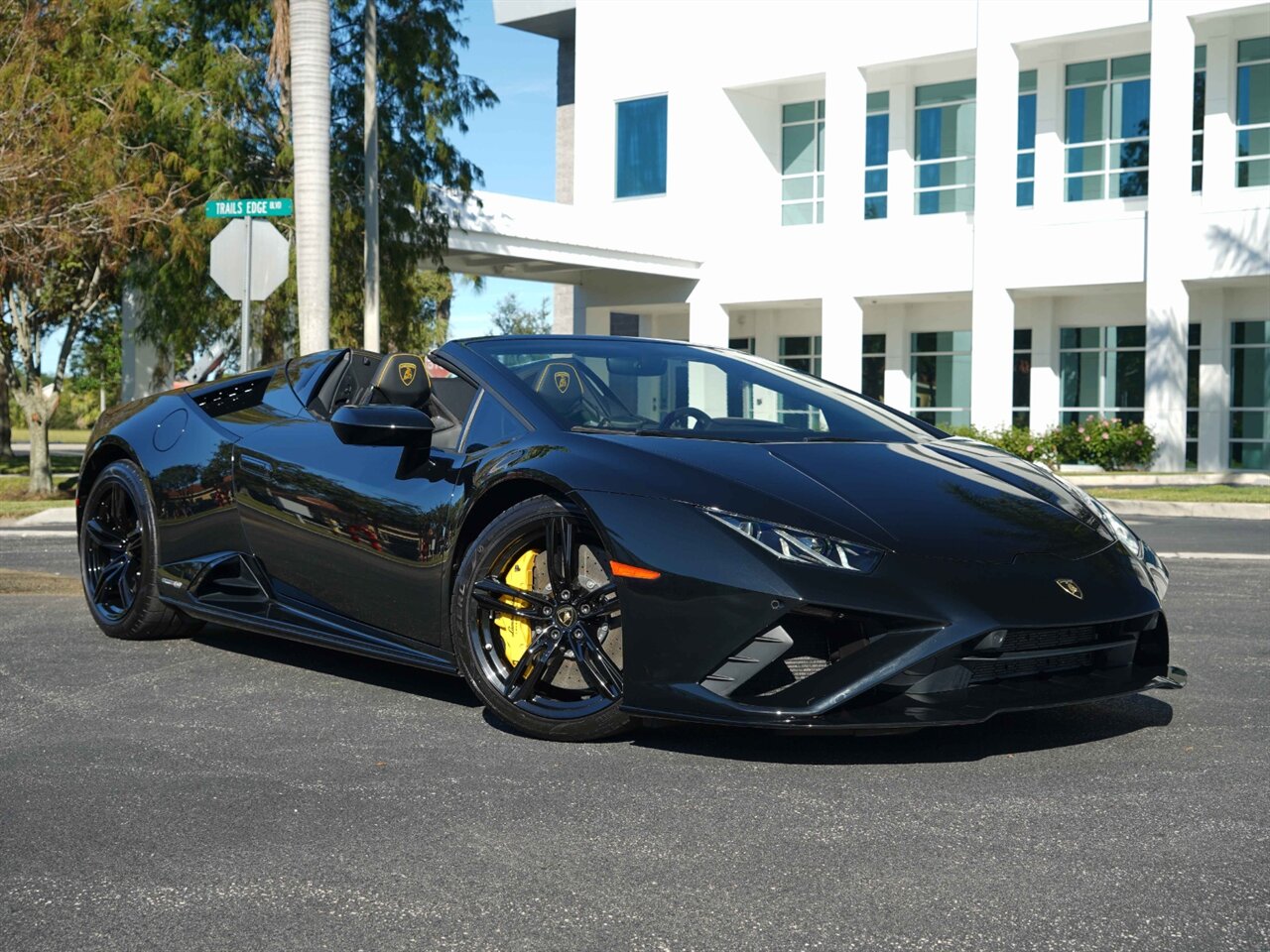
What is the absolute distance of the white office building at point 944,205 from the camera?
27531mm

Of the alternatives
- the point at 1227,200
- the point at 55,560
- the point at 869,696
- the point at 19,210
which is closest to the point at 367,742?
the point at 869,696

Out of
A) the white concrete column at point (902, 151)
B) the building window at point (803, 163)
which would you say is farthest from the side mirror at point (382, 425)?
the building window at point (803, 163)

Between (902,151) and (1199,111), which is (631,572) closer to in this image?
(1199,111)

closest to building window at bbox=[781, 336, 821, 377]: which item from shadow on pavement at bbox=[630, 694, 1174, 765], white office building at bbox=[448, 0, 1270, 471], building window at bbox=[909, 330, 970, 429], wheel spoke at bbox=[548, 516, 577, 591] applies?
white office building at bbox=[448, 0, 1270, 471]

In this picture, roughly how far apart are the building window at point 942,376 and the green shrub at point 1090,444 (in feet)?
14.5

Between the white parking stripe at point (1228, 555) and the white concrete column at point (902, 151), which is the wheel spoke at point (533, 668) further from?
the white concrete column at point (902, 151)

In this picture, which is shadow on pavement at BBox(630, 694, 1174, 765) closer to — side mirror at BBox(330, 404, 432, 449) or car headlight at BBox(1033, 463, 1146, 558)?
car headlight at BBox(1033, 463, 1146, 558)

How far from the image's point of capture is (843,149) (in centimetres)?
3158

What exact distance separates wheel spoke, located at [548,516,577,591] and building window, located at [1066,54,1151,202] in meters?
26.8

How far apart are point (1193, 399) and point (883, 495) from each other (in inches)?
1039

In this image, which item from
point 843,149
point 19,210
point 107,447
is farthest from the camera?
point 843,149

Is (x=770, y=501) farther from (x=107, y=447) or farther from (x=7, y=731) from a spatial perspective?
(x=107, y=447)

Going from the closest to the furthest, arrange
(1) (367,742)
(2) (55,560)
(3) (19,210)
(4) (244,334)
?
(1) (367,742)
(2) (55,560)
(4) (244,334)
(3) (19,210)

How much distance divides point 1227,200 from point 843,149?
25.2 ft
